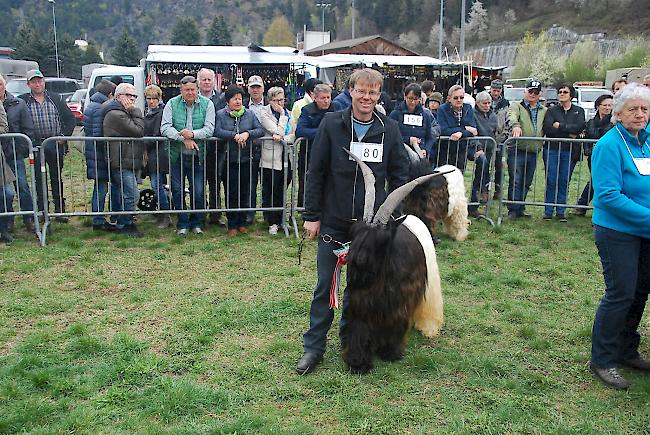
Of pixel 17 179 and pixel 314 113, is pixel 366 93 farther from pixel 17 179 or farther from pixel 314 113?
pixel 17 179

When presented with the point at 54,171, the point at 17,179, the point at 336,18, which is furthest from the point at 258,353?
the point at 336,18

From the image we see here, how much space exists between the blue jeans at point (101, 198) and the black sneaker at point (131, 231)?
0.35m

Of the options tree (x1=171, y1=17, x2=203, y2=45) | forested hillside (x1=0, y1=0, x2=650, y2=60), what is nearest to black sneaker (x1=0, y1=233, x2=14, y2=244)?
forested hillside (x1=0, y1=0, x2=650, y2=60)

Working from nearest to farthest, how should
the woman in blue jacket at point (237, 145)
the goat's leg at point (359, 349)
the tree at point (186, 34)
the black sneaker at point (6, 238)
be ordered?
the goat's leg at point (359, 349) < the black sneaker at point (6, 238) < the woman in blue jacket at point (237, 145) < the tree at point (186, 34)

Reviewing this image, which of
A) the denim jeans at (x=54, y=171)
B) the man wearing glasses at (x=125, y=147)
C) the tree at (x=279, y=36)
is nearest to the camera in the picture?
the man wearing glasses at (x=125, y=147)

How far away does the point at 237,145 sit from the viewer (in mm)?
7863

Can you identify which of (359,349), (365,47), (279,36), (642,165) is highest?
(279,36)

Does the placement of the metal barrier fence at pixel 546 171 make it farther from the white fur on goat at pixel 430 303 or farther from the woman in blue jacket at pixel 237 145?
the white fur on goat at pixel 430 303

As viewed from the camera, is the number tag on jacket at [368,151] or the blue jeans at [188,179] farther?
the blue jeans at [188,179]

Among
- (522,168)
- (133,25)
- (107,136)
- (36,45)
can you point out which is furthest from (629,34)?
(133,25)

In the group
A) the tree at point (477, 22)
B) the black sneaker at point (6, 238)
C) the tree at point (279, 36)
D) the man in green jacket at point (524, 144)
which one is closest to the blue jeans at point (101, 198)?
the black sneaker at point (6, 238)

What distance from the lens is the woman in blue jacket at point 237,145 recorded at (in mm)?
7707

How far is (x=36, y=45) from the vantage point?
5472cm

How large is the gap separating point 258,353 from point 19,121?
5198mm
